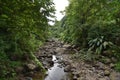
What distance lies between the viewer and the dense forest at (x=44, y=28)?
246 inches

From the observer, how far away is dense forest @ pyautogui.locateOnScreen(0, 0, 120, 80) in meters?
6.24

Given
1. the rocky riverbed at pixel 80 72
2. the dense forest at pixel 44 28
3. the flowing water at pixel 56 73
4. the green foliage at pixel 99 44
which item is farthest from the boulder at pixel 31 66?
the green foliage at pixel 99 44

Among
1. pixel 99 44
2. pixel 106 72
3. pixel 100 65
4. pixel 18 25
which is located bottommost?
pixel 106 72

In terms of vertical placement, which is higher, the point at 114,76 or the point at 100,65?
the point at 100,65

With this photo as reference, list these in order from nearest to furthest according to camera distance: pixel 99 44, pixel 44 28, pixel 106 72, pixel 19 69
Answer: pixel 44 28 → pixel 19 69 → pixel 106 72 → pixel 99 44

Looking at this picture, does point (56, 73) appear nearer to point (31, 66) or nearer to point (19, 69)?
point (31, 66)

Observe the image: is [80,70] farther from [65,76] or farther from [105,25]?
[105,25]

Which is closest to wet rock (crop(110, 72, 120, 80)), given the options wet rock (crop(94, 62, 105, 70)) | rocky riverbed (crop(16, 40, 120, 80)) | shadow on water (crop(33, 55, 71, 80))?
rocky riverbed (crop(16, 40, 120, 80))

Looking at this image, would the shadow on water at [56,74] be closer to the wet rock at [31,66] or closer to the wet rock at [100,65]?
the wet rock at [31,66]

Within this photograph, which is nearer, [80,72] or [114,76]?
[114,76]

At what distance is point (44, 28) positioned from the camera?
28.1 feet

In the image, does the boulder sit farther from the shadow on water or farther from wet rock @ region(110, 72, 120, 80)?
wet rock @ region(110, 72, 120, 80)

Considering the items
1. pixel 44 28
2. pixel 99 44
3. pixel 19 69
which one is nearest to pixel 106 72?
pixel 44 28

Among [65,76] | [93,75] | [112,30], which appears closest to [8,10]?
[65,76]
